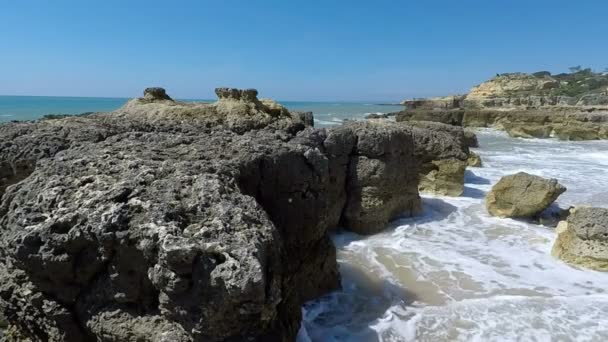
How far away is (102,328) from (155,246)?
679 millimetres

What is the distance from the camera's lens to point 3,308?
10.1ft

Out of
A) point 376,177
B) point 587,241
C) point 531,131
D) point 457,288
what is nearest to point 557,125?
point 531,131

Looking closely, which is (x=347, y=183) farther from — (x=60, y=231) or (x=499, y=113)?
(x=499, y=113)

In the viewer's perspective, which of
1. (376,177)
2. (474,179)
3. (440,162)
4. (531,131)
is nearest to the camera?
(376,177)

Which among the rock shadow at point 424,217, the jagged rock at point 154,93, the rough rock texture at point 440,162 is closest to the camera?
the rock shadow at point 424,217

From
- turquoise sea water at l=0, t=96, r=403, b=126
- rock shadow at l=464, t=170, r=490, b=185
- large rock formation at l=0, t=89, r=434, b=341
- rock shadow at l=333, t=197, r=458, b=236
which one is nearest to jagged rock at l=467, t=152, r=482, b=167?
rock shadow at l=464, t=170, r=490, b=185

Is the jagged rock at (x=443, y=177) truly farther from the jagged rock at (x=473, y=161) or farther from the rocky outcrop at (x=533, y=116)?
the rocky outcrop at (x=533, y=116)

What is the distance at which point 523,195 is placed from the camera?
7664mm

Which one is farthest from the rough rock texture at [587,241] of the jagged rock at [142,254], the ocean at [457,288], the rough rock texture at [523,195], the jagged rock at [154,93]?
the jagged rock at [154,93]

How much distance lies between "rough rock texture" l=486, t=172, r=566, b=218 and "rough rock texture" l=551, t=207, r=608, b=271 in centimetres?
162

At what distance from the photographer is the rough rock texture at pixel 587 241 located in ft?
18.3

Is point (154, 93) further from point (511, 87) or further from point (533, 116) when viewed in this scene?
point (511, 87)

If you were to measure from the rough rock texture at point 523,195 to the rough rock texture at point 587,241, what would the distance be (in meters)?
1.62

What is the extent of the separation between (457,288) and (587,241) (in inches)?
83.8
